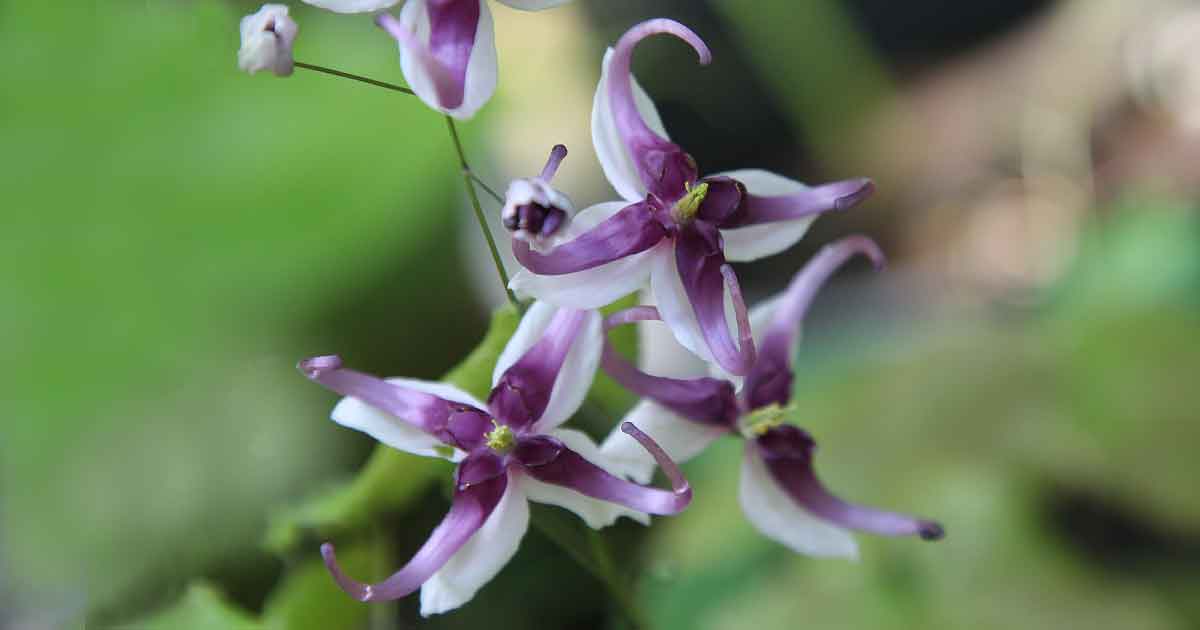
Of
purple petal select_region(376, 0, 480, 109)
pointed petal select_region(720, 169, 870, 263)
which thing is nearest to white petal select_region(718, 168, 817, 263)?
pointed petal select_region(720, 169, 870, 263)

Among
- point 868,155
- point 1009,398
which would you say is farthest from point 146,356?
point 868,155

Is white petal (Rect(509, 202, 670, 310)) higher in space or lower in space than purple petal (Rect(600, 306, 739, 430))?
higher

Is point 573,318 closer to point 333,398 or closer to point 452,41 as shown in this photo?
point 452,41

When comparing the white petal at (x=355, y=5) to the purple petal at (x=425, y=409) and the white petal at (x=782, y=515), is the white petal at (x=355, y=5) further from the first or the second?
the white petal at (x=782, y=515)

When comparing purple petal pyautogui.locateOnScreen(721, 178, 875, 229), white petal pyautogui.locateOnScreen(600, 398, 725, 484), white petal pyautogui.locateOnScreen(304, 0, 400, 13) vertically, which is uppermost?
white petal pyautogui.locateOnScreen(304, 0, 400, 13)

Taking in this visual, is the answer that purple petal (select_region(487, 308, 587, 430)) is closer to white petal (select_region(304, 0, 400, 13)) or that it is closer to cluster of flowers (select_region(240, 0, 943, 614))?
cluster of flowers (select_region(240, 0, 943, 614))

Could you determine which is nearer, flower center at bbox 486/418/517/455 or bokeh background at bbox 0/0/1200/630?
flower center at bbox 486/418/517/455

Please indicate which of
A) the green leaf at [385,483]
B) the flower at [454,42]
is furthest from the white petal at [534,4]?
the green leaf at [385,483]

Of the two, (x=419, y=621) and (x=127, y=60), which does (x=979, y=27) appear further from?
(x=419, y=621)
